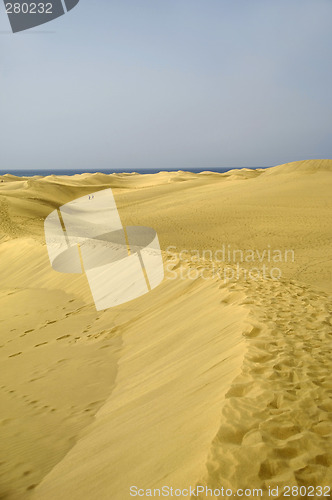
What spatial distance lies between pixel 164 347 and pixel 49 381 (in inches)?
62.1

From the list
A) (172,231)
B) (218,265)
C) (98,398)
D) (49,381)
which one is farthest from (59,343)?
(172,231)

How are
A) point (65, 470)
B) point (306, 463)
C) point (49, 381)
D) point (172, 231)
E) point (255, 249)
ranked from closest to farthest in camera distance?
1. point (306, 463)
2. point (65, 470)
3. point (49, 381)
4. point (255, 249)
5. point (172, 231)

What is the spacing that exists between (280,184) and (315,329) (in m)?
22.3

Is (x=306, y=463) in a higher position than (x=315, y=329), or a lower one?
higher

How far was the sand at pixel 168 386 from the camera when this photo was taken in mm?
2261

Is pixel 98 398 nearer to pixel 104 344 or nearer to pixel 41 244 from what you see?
pixel 104 344

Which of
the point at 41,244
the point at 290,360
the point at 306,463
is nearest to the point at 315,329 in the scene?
the point at 290,360

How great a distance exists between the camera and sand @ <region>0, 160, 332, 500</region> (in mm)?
2261

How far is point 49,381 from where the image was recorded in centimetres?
455

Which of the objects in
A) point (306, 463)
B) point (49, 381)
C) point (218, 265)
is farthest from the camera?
point (218, 265)

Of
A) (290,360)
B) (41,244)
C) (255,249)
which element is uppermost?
(41,244)

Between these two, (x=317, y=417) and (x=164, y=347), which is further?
(x=164, y=347)

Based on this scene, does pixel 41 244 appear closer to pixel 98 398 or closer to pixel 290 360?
pixel 98 398

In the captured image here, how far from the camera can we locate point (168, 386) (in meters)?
3.50
